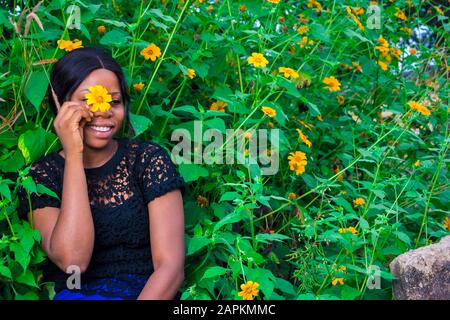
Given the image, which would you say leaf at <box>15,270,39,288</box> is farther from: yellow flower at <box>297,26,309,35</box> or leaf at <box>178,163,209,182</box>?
yellow flower at <box>297,26,309,35</box>

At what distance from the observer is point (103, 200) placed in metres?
2.49

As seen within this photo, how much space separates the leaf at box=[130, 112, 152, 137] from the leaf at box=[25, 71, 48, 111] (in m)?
0.32

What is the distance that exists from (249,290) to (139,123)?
0.79 m

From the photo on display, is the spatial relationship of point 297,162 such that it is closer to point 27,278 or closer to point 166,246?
point 166,246

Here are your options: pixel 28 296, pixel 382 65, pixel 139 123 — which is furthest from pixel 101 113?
pixel 382 65

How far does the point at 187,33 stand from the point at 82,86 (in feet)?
2.68

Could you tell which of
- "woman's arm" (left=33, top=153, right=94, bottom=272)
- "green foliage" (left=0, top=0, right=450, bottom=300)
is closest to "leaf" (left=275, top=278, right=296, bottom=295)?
"green foliage" (left=0, top=0, right=450, bottom=300)

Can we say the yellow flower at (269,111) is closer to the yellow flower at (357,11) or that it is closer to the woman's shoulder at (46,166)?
the woman's shoulder at (46,166)

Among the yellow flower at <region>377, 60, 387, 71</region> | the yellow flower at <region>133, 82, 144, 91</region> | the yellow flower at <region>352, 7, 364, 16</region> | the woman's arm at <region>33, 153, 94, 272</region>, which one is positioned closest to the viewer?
the woman's arm at <region>33, 153, 94, 272</region>

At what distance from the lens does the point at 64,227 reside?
2.30 meters

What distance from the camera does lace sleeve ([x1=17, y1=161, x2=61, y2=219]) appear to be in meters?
2.43

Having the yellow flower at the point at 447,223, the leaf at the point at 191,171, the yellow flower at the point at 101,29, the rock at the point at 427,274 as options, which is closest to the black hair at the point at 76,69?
the leaf at the point at 191,171

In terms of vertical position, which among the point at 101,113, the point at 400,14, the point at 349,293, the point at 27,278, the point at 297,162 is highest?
the point at 400,14

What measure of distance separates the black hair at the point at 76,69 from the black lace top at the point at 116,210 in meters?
0.21
